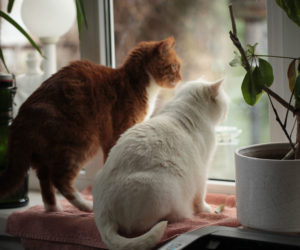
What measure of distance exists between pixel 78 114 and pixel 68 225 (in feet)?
1.10

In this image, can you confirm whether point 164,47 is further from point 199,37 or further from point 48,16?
point 48,16

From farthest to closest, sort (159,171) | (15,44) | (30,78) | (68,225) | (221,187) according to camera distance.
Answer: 1. (15,44)
2. (30,78)
3. (221,187)
4. (68,225)
5. (159,171)

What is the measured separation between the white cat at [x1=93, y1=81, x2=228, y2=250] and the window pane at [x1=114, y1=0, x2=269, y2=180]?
0.52ft

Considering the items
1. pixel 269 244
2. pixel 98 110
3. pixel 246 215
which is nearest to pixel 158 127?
pixel 98 110

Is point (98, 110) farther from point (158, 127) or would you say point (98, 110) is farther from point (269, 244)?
point (269, 244)

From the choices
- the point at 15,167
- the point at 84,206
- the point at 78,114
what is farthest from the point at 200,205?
the point at 15,167

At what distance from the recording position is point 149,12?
5.59 ft

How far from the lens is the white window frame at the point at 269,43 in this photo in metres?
1.36

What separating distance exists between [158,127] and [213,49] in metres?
0.44

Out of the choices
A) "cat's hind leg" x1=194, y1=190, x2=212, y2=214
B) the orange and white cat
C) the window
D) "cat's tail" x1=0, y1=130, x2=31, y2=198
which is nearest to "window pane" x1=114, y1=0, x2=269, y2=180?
the window

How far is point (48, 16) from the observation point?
68.6 inches

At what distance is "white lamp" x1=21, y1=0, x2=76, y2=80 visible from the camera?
1.74 meters

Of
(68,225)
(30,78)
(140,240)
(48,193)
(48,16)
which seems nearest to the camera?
(140,240)

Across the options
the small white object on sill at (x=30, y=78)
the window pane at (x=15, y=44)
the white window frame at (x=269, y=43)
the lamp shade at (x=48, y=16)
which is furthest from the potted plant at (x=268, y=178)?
the window pane at (x=15, y=44)
